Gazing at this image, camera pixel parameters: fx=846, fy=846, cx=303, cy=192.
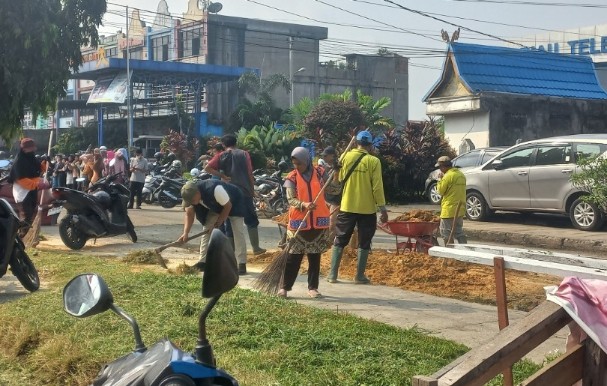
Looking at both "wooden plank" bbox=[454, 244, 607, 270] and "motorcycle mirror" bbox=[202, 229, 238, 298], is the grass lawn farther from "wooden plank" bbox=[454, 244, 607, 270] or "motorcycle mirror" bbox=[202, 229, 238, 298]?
"motorcycle mirror" bbox=[202, 229, 238, 298]

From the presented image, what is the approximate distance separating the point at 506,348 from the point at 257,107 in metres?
44.3

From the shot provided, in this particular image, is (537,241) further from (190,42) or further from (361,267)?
(190,42)

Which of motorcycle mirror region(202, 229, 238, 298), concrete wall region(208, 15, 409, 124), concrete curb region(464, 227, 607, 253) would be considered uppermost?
concrete wall region(208, 15, 409, 124)

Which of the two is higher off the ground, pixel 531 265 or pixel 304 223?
pixel 531 265

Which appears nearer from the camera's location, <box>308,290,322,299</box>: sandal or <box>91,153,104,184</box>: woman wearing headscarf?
<box>308,290,322,299</box>: sandal

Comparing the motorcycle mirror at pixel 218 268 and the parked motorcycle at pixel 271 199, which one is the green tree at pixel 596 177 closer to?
the motorcycle mirror at pixel 218 268

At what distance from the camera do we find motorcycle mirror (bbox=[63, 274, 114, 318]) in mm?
3096

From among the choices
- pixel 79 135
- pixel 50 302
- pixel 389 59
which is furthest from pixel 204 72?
pixel 50 302

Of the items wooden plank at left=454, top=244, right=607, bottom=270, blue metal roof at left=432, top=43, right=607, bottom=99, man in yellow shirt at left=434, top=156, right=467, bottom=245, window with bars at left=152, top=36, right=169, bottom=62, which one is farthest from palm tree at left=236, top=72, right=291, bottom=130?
wooden plank at left=454, top=244, right=607, bottom=270

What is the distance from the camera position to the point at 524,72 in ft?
90.8

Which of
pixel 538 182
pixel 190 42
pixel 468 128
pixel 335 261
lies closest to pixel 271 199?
pixel 538 182

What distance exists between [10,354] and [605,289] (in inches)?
189

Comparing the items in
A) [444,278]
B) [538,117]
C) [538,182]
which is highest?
[538,117]

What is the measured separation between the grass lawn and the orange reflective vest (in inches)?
35.8
